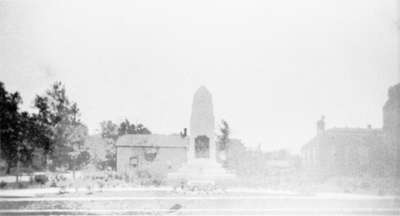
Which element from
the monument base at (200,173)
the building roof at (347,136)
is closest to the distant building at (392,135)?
the building roof at (347,136)

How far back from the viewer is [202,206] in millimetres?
13359

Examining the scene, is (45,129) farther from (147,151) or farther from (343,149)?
(343,149)

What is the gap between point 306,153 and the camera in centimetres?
5231

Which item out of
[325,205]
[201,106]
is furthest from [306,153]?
[325,205]

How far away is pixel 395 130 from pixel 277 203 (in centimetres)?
2041

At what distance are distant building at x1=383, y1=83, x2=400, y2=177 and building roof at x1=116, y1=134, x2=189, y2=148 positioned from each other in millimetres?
27626

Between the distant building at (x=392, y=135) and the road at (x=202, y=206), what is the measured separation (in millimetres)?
13931

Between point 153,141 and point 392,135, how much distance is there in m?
32.6

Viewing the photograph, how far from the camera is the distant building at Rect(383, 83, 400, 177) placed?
27141mm

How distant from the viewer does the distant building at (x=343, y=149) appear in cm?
3459

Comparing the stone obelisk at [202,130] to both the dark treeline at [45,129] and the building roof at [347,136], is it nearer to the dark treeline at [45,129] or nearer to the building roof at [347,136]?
the dark treeline at [45,129]

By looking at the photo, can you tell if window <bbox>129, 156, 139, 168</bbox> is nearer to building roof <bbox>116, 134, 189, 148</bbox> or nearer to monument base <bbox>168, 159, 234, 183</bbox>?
building roof <bbox>116, 134, 189, 148</bbox>

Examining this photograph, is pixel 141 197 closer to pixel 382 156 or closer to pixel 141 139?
pixel 382 156

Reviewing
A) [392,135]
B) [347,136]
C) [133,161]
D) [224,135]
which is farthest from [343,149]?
[133,161]
